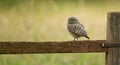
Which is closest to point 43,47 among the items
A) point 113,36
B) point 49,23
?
point 113,36

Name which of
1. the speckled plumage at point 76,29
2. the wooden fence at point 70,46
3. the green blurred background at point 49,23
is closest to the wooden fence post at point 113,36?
the wooden fence at point 70,46

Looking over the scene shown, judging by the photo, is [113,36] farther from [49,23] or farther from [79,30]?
[49,23]

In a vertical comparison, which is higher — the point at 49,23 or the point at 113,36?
the point at 113,36

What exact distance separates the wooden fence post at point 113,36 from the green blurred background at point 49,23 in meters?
1.42

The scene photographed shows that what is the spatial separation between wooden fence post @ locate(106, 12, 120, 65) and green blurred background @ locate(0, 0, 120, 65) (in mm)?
1422

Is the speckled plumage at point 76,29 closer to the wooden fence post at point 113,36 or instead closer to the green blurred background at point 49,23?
the green blurred background at point 49,23

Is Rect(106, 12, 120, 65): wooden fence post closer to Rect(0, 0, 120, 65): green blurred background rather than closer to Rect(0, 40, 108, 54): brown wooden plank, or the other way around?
Rect(0, 40, 108, 54): brown wooden plank

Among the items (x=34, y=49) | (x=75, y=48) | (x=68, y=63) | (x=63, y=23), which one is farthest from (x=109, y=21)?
(x=63, y=23)

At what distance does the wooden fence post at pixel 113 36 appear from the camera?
2.58 meters

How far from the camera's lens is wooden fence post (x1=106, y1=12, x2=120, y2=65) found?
258 cm

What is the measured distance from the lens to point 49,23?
4742 mm

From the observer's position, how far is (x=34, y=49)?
2592 mm

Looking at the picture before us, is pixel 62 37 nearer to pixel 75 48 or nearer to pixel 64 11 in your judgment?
pixel 64 11

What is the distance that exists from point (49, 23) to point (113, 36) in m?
2.17
